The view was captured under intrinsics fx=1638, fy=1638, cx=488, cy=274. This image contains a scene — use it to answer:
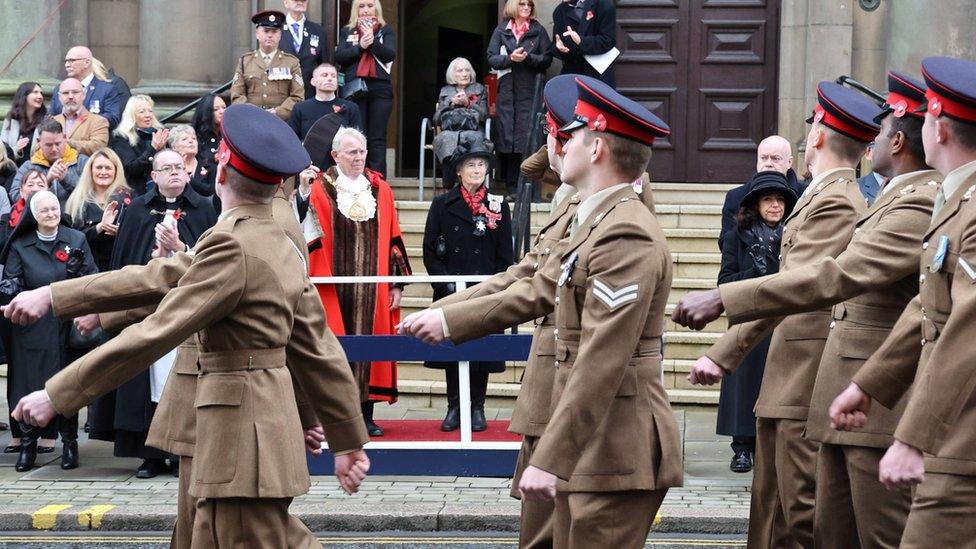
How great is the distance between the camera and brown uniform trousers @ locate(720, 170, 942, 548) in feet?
18.2

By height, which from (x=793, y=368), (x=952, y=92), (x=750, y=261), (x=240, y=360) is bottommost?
(x=793, y=368)

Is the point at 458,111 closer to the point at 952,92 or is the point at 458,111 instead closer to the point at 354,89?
the point at 354,89

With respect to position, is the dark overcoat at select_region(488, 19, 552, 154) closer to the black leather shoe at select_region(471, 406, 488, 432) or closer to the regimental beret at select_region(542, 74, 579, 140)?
the black leather shoe at select_region(471, 406, 488, 432)

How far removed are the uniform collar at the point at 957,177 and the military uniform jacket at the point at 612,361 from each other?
897 mm

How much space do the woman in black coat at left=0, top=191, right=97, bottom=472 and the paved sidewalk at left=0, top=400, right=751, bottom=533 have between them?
0.25 metres

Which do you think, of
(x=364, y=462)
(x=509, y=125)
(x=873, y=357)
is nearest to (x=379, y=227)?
(x=509, y=125)

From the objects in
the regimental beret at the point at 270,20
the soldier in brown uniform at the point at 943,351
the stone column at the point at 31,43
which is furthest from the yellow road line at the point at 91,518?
the stone column at the point at 31,43

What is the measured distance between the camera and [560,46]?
14094 mm

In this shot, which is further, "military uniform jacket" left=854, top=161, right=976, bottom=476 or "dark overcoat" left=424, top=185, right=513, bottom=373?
"dark overcoat" left=424, top=185, right=513, bottom=373

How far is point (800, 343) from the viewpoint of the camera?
647 cm

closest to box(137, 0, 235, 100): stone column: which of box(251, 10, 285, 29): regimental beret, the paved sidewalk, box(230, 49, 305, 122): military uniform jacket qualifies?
box(230, 49, 305, 122): military uniform jacket

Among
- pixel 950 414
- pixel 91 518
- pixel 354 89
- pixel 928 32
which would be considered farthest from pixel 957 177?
pixel 928 32

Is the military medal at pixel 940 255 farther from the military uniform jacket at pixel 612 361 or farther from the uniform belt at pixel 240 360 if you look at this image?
the uniform belt at pixel 240 360

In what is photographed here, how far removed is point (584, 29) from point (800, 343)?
8111 millimetres
